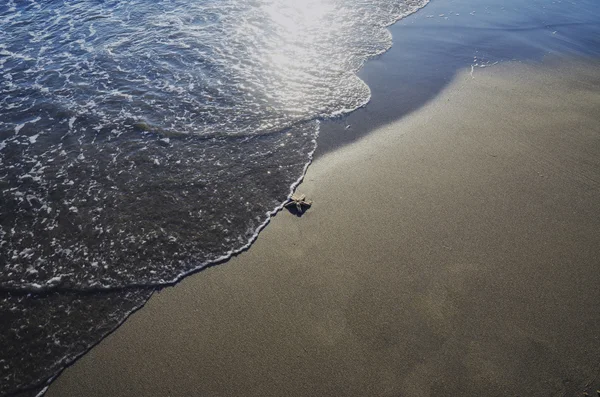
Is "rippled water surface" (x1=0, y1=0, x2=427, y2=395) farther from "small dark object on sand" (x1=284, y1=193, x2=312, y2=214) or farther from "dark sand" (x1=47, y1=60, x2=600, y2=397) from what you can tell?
"dark sand" (x1=47, y1=60, x2=600, y2=397)

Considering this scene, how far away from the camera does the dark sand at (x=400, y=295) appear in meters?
3.39

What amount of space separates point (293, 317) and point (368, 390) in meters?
1.03

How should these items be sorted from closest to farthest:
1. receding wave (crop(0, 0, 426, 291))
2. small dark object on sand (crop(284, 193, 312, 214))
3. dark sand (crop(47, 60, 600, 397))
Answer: dark sand (crop(47, 60, 600, 397)), receding wave (crop(0, 0, 426, 291)), small dark object on sand (crop(284, 193, 312, 214))

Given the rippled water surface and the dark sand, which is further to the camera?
the rippled water surface

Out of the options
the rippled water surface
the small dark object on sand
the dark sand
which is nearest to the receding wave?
the rippled water surface

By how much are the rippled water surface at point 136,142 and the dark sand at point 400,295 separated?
19.8 inches

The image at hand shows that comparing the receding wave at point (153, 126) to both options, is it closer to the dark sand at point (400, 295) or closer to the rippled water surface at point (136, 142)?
the rippled water surface at point (136, 142)

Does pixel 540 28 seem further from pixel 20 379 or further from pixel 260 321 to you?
pixel 20 379

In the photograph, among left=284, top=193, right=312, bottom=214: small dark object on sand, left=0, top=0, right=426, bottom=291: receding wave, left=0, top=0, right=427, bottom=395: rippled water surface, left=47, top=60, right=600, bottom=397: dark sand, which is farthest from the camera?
left=284, top=193, right=312, bottom=214: small dark object on sand

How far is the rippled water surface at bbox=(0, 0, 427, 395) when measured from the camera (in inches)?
161

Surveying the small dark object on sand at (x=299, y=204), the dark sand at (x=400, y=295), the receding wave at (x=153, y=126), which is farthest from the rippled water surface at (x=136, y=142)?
the dark sand at (x=400, y=295)

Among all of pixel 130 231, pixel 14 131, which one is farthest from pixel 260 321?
pixel 14 131

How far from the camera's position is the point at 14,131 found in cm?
618

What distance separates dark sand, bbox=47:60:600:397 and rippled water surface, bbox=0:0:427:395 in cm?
50
